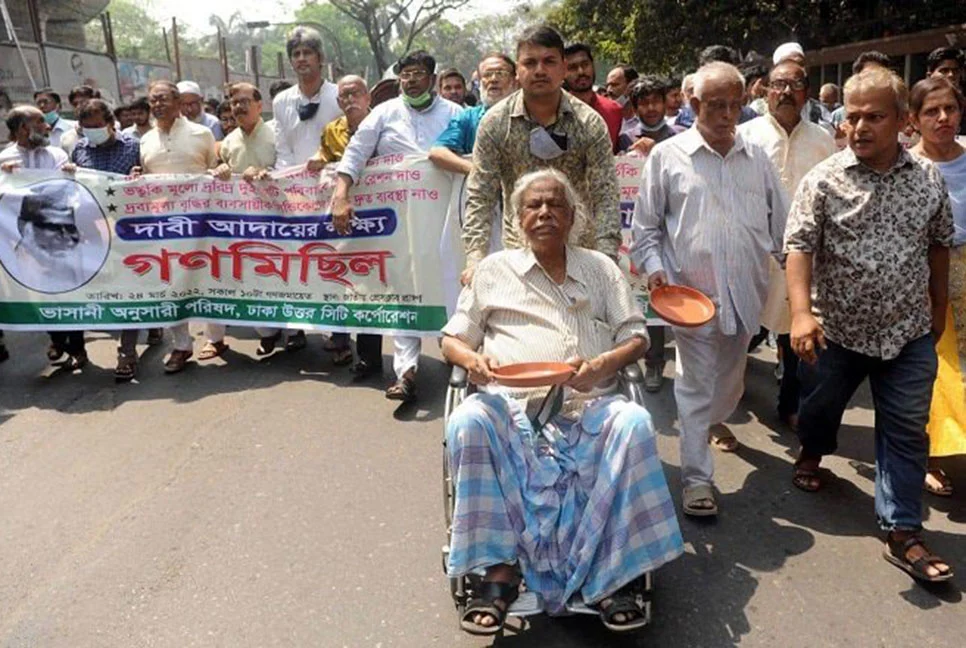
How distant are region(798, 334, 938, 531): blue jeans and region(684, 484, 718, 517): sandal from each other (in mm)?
643

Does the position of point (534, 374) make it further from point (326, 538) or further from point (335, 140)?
point (335, 140)

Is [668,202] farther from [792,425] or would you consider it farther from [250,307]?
[250,307]

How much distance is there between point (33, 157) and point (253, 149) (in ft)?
5.02

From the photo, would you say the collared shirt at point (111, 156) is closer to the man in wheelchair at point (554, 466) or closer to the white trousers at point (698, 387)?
the man in wheelchair at point (554, 466)

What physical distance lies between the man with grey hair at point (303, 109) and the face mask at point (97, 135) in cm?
120

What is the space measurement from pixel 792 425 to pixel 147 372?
4.25m

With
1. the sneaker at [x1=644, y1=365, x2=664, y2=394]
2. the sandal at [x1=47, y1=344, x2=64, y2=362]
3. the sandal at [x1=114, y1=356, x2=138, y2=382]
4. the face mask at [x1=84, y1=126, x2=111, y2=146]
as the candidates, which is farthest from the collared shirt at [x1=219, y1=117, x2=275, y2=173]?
the sneaker at [x1=644, y1=365, x2=664, y2=394]

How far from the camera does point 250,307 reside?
5.78 meters

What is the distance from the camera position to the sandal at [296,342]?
623 cm

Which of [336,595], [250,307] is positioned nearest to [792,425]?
[336,595]

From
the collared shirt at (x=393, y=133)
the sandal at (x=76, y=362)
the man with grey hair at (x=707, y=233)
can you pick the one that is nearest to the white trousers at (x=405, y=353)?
the collared shirt at (x=393, y=133)

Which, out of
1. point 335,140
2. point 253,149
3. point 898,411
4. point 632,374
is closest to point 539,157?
point 632,374

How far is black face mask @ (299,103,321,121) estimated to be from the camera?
231 inches

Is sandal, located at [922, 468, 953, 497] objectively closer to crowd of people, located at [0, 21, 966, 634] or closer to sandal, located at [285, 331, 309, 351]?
crowd of people, located at [0, 21, 966, 634]
